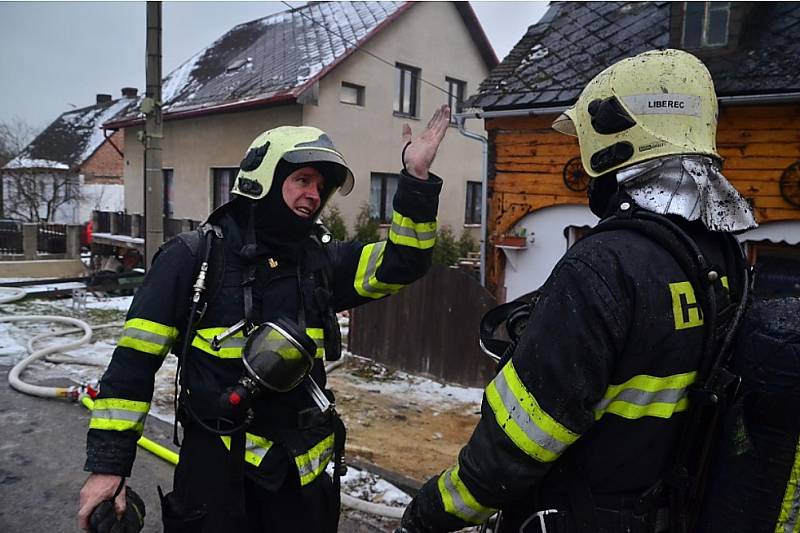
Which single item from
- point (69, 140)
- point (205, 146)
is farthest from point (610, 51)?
point (69, 140)

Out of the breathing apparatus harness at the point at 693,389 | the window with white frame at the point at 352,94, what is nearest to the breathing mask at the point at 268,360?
the breathing apparatus harness at the point at 693,389

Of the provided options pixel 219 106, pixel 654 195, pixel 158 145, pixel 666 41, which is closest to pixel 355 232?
pixel 219 106

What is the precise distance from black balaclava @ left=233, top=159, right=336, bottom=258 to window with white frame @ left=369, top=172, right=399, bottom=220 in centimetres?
1327

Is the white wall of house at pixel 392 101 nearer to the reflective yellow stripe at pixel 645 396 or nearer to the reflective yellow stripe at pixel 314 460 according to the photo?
the reflective yellow stripe at pixel 314 460

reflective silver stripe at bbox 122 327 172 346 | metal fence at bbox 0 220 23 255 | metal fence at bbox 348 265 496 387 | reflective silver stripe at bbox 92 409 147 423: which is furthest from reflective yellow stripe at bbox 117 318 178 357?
metal fence at bbox 0 220 23 255

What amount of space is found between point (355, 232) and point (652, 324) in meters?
13.8

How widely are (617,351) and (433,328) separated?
6235 mm

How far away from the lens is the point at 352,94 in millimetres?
15258

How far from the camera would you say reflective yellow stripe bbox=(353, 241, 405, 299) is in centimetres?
263

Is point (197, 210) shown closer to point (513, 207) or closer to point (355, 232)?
point (355, 232)

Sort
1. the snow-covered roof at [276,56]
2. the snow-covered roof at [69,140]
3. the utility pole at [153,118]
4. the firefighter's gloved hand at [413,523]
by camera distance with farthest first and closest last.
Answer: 1. the snow-covered roof at [69,140]
2. the snow-covered roof at [276,56]
3. the utility pole at [153,118]
4. the firefighter's gloved hand at [413,523]

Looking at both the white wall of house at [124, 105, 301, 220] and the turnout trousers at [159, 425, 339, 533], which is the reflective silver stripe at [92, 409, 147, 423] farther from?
the white wall of house at [124, 105, 301, 220]

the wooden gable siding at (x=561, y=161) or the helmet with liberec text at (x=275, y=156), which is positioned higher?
the wooden gable siding at (x=561, y=161)

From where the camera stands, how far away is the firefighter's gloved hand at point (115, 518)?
1.98 meters
